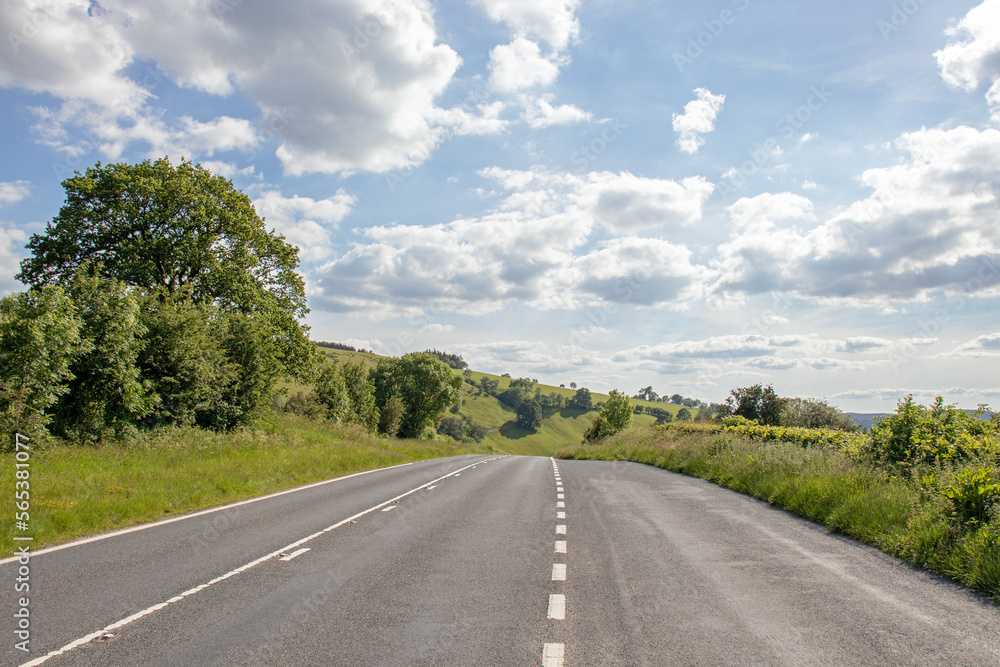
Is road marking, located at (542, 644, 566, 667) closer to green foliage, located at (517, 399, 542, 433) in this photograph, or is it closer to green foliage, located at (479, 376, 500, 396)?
green foliage, located at (517, 399, 542, 433)

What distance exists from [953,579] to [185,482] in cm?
1390

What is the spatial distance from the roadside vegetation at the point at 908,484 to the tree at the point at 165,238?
2308 cm

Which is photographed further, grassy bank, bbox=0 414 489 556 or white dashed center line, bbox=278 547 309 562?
grassy bank, bbox=0 414 489 556

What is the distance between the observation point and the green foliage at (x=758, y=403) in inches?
2596

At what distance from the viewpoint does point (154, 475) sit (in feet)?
42.5

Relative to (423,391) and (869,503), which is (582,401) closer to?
(423,391)

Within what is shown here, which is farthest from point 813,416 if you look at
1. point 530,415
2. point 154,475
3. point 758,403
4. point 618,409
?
point 530,415

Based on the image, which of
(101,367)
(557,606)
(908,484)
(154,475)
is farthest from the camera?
(101,367)

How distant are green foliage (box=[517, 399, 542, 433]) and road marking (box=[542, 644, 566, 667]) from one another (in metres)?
144

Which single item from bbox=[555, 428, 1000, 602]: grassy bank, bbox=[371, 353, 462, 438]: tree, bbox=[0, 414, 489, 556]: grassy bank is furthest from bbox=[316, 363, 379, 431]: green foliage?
bbox=[555, 428, 1000, 602]: grassy bank

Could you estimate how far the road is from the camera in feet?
14.1

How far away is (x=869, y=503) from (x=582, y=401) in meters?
170

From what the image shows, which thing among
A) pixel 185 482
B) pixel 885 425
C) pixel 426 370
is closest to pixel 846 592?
pixel 885 425

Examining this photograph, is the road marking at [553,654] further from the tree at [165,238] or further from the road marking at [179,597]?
the tree at [165,238]
